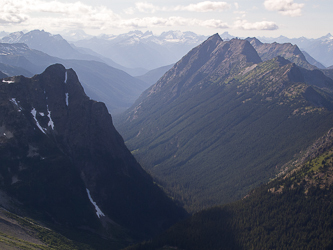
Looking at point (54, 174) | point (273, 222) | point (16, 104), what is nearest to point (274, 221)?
point (273, 222)

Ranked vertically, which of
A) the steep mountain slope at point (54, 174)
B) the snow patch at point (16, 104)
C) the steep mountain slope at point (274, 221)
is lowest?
the steep mountain slope at point (274, 221)

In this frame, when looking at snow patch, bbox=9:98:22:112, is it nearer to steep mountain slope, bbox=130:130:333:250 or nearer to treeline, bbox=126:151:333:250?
steep mountain slope, bbox=130:130:333:250

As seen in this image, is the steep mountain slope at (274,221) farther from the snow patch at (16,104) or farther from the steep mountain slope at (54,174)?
the snow patch at (16,104)

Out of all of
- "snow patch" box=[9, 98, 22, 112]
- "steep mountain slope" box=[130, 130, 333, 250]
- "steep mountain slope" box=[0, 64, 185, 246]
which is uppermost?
"snow patch" box=[9, 98, 22, 112]

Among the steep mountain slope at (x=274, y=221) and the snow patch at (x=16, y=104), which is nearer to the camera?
the steep mountain slope at (x=274, y=221)

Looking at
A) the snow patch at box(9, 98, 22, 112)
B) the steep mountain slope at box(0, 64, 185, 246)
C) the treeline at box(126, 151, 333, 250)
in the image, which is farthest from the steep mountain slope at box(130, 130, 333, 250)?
the snow patch at box(9, 98, 22, 112)

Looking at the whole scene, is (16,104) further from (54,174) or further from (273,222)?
(273,222)

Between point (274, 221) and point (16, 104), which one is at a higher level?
point (16, 104)

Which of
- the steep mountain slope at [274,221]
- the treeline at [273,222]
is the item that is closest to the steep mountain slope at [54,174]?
the steep mountain slope at [274,221]
